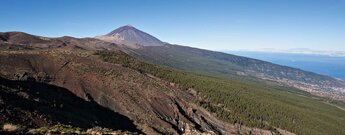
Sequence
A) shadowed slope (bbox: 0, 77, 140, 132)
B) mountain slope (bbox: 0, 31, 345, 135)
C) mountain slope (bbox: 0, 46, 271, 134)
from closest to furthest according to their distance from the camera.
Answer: shadowed slope (bbox: 0, 77, 140, 132)
mountain slope (bbox: 0, 46, 271, 134)
mountain slope (bbox: 0, 31, 345, 135)

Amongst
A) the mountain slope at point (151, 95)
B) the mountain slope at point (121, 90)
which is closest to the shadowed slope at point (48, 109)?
the mountain slope at point (121, 90)

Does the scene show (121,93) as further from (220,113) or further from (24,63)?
(220,113)

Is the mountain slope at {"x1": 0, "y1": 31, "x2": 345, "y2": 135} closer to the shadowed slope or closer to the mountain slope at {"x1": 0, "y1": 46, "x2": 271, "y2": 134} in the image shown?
the mountain slope at {"x1": 0, "y1": 46, "x2": 271, "y2": 134}

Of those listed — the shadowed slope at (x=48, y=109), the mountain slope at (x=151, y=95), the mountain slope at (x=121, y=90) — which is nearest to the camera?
the shadowed slope at (x=48, y=109)

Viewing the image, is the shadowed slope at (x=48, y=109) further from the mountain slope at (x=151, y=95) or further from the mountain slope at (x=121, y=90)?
the mountain slope at (x=151, y=95)

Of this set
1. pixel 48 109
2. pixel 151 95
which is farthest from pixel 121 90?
pixel 48 109

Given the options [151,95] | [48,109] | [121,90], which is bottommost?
[151,95]

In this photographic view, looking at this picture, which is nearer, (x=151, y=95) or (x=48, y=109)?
(x=48, y=109)

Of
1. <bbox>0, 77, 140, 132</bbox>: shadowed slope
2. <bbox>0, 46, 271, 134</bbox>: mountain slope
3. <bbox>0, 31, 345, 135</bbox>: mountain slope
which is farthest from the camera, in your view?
<bbox>0, 31, 345, 135</bbox>: mountain slope

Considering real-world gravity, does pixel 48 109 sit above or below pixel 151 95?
above

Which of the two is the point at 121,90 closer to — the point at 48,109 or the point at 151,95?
the point at 151,95

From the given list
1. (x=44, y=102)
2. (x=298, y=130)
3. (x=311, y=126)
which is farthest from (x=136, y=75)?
(x=311, y=126)

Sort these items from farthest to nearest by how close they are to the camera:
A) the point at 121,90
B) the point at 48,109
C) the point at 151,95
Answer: the point at 151,95, the point at 121,90, the point at 48,109

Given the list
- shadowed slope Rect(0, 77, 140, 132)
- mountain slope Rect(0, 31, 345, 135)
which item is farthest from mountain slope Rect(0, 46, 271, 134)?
shadowed slope Rect(0, 77, 140, 132)
